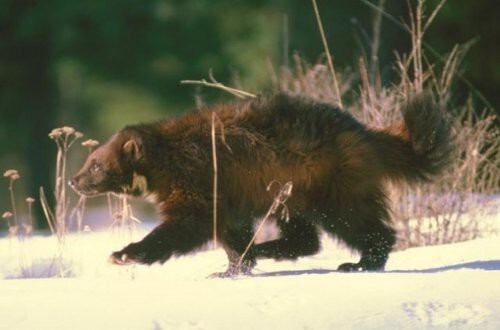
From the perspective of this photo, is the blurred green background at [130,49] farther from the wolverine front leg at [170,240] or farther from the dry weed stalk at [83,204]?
the wolverine front leg at [170,240]

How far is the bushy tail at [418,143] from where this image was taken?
5.90 m

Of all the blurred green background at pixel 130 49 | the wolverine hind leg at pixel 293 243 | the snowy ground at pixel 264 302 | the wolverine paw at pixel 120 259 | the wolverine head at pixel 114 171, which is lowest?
the snowy ground at pixel 264 302

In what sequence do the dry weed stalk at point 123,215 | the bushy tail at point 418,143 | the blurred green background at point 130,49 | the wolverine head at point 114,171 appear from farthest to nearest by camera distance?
the blurred green background at point 130,49 → the dry weed stalk at point 123,215 → the wolverine head at point 114,171 → the bushy tail at point 418,143

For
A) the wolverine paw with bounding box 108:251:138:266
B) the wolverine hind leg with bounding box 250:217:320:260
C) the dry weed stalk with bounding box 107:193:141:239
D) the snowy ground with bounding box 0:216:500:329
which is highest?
the dry weed stalk with bounding box 107:193:141:239

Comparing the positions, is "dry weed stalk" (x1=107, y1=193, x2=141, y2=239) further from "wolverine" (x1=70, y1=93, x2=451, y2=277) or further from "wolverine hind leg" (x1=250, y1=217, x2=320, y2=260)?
"wolverine hind leg" (x1=250, y1=217, x2=320, y2=260)

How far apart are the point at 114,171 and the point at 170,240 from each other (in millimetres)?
764

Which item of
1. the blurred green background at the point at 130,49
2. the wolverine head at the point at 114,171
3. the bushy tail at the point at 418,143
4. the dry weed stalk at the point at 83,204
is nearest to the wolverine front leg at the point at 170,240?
the wolverine head at the point at 114,171

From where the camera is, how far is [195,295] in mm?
4012

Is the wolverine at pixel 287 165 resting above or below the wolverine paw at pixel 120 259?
above

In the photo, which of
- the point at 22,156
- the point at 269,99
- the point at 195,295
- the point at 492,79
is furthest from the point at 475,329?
the point at 22,156

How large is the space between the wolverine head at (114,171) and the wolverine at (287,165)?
0.06ft

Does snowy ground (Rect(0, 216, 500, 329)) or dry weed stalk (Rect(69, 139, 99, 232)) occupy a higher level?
dry weed stalk (Rect(69, 139, 99, 232))

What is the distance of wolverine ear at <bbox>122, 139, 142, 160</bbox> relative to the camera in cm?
593

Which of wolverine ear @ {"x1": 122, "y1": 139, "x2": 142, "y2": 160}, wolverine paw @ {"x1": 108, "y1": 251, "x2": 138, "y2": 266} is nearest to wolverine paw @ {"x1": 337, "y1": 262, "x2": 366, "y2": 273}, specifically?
wolverine paw @ {"x1": 108, "y1": 251, "x2": 138, "y2": 266}
